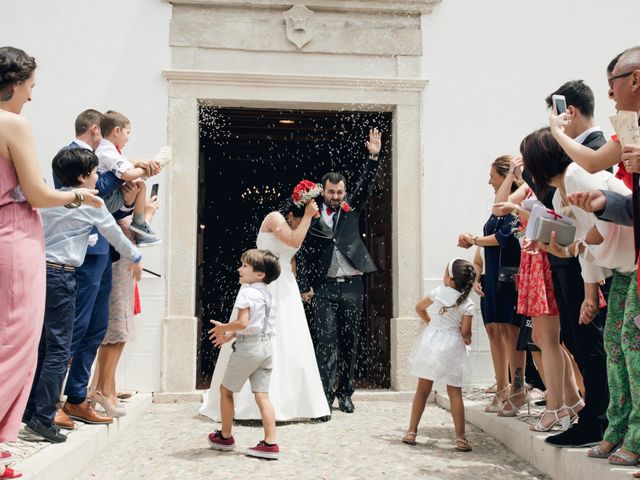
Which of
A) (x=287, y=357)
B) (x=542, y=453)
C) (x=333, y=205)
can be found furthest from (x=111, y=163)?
(x=542, y=453)

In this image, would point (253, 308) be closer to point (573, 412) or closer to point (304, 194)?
point (304, 194)

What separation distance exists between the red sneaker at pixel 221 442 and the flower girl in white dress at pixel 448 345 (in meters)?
1.14

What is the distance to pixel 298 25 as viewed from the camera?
281 inches

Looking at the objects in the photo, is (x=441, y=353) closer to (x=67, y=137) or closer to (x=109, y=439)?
(x=109, y=439)

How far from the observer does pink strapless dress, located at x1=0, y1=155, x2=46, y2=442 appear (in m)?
2.96

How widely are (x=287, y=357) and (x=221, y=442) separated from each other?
122 centimetres

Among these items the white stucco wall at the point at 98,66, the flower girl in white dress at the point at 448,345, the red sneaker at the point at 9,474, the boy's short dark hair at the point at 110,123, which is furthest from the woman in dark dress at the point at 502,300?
the red sneaker at the point at 9,474

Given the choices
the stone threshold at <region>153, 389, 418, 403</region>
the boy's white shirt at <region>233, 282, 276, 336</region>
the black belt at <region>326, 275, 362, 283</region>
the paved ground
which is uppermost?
the black belt at <region>326, 275, 362, 283</region>

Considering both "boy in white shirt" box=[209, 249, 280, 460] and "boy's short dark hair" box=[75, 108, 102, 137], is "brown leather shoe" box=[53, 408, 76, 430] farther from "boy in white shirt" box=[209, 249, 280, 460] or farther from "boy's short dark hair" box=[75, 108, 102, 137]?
"boy's short dark hair" box=[75, 108, 102, 137]

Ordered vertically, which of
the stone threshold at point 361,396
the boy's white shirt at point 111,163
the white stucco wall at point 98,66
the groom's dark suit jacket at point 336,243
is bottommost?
the stone threshold at point 361,396

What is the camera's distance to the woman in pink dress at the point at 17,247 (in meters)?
2.97

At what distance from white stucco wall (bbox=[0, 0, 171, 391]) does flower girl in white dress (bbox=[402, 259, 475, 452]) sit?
3.04 meters

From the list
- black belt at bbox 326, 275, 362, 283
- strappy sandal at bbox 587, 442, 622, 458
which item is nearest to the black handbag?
black belt at bbox 326, 275, 362, 283

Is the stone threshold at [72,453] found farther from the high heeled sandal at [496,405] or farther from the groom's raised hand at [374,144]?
the groom's raised hand at [374,144]
